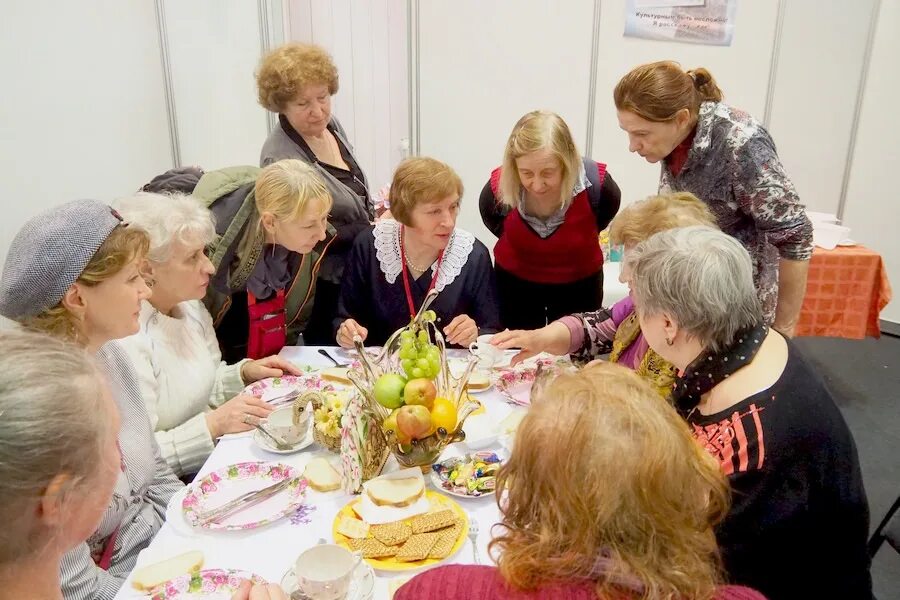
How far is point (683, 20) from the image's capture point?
4664 mm

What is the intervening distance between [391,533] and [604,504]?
0.63m

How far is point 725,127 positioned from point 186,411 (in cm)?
193

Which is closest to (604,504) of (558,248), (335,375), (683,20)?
(335,375)

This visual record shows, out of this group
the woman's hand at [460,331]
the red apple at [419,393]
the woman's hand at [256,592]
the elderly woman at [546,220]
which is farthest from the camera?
the elderly woman at [546,220]

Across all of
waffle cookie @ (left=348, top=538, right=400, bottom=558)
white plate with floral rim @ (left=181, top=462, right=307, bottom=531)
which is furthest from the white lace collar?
waffle cookie @ (left=348, top=538, right=400, bottom=558)

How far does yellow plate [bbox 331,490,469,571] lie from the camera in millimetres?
1321

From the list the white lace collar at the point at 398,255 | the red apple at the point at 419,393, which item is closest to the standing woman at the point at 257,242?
the white lace collar at the point at 398,255

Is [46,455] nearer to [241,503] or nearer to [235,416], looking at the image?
[241,503]

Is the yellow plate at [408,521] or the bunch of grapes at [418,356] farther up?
the bunch of grapes at [418,356]

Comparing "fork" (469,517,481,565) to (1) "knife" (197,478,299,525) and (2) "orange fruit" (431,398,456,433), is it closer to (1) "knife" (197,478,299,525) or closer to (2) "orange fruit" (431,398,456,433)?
(2) "orange fruit" (431,398,456,433)

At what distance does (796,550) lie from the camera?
4.48ft

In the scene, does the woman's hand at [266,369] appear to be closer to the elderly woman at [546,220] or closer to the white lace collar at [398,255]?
the white lace collar at [398,255]

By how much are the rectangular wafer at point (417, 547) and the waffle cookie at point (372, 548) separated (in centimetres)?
2

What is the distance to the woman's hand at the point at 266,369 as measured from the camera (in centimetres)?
220
